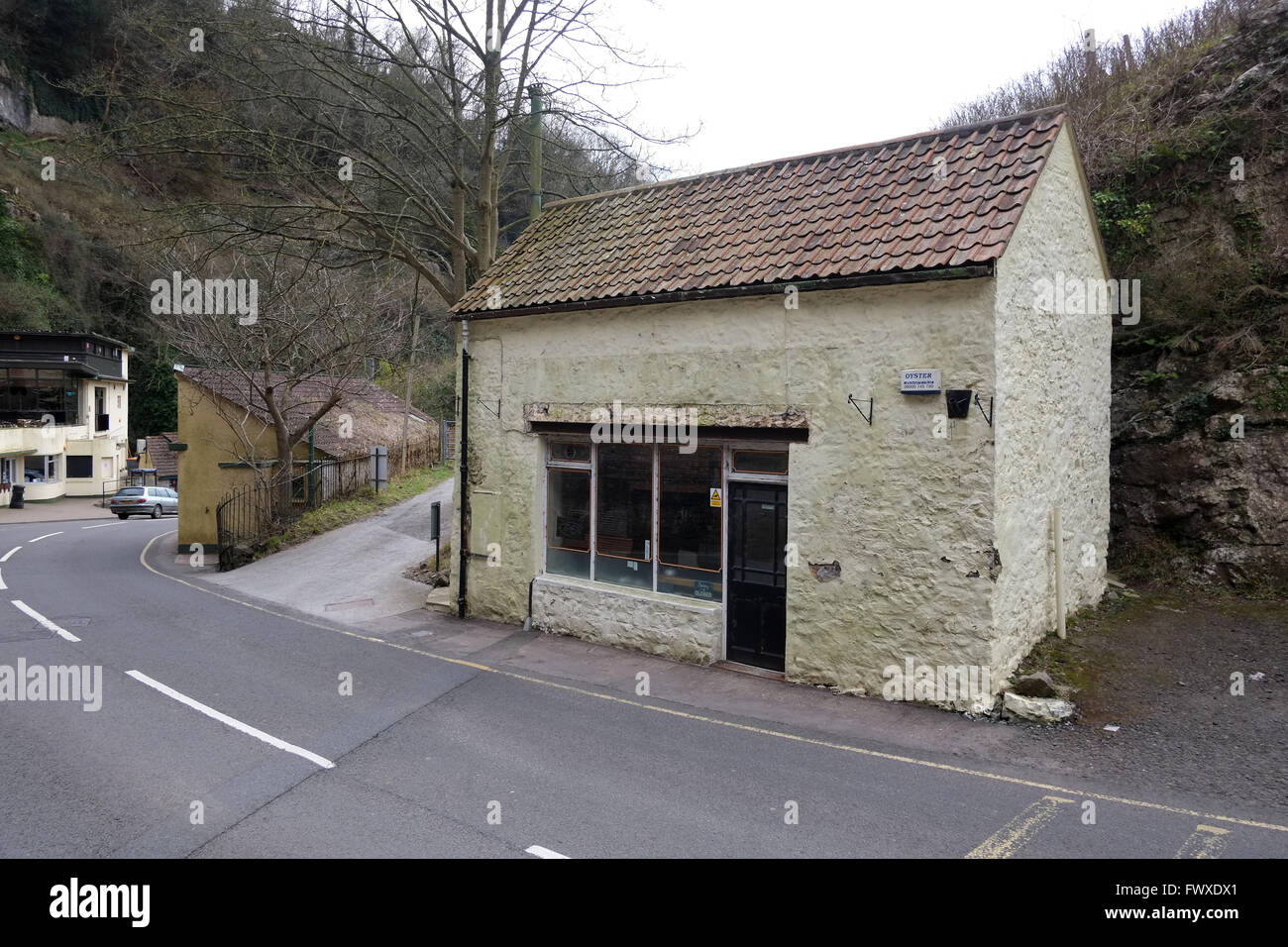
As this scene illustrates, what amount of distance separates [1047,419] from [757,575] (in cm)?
387

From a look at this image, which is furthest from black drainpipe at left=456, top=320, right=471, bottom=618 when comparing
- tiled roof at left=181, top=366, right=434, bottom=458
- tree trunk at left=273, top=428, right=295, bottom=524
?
tree trunk at left=273, top=428, right=295, bottom=524

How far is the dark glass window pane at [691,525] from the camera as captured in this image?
10.0 m

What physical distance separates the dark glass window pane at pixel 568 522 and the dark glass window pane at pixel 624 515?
25cm

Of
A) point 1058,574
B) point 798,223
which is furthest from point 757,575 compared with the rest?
point 798,223

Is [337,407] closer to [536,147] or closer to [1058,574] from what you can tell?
[536,147]

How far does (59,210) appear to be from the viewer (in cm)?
4491

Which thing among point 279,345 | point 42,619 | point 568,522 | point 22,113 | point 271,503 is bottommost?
point 42,619

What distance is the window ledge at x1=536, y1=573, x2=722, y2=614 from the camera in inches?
393

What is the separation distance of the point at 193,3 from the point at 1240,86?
19659mm

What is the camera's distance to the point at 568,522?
37.5ft

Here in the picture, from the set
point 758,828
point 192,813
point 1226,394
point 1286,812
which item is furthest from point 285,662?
point 1226,394

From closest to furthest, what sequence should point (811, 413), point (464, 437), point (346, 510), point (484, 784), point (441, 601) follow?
point (484, 784), point (811, 413), point (464, 437), point (441, 601), point (346, 510)

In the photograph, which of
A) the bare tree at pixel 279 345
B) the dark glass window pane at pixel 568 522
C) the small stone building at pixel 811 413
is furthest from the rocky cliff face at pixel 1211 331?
the bare tree at pixel 279 345
